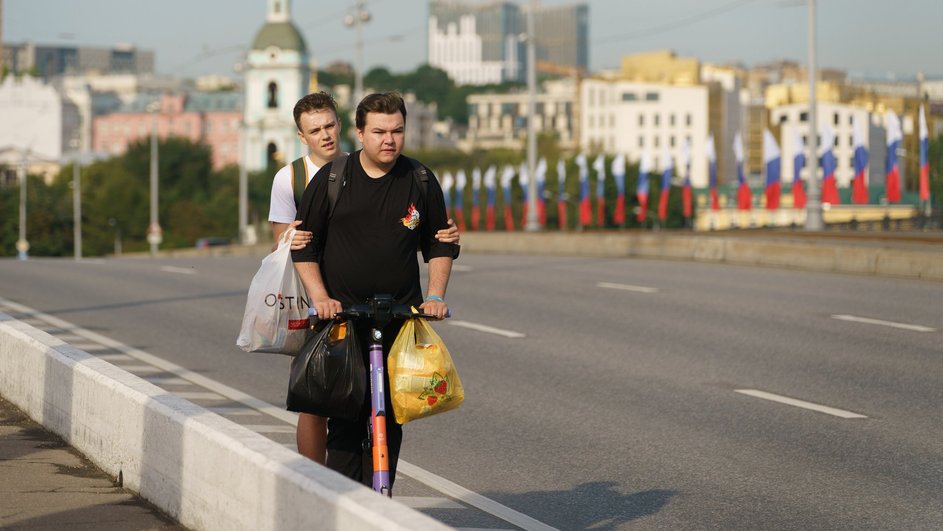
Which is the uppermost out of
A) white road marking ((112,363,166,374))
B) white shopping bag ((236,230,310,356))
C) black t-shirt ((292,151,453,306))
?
black t-shirt ((292,151,453,306))

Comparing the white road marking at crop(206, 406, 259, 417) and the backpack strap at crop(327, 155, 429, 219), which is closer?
the backpack strap at crop(327, 155, 429, 219)

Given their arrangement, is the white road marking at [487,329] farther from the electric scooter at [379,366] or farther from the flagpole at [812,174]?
the flagpole at [812,174]

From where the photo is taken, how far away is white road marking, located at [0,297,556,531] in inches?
316

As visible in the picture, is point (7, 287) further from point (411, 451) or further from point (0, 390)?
point (411, 451)

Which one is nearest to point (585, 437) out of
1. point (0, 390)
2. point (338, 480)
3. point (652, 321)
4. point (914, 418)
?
point (914, 418)

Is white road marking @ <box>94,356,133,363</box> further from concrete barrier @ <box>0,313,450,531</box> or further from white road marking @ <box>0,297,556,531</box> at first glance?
concrete barrier @ <box>0,313,450,531</box>

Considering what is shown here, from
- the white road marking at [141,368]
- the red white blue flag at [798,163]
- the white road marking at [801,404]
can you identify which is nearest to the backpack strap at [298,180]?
the white road marking at [801,404]

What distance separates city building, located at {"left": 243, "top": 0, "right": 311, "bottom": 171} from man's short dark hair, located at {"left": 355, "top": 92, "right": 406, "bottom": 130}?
460 feet

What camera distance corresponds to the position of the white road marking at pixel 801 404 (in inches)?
456

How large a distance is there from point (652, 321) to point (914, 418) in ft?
24.3

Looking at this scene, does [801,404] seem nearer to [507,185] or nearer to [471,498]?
[471,498]

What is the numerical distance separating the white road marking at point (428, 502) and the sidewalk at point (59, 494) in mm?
1297

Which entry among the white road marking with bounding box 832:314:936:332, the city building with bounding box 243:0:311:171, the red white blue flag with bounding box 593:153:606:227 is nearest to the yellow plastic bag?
the white road marking with bounding box 832:314:936:332

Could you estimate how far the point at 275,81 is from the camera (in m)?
149
